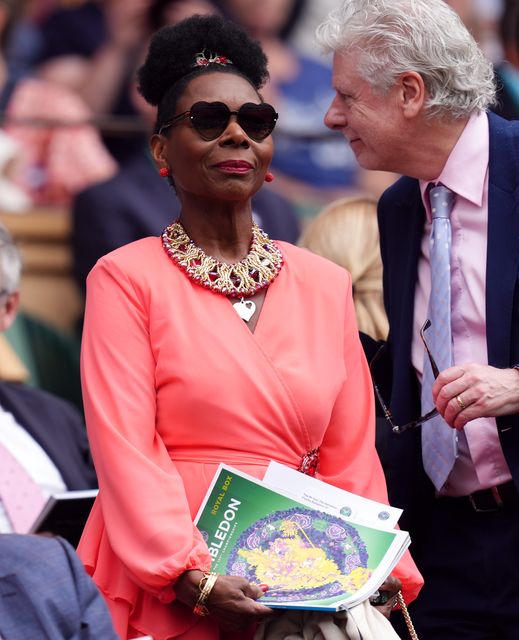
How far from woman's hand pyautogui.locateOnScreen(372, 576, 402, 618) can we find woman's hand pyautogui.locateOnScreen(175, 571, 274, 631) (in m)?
0.31

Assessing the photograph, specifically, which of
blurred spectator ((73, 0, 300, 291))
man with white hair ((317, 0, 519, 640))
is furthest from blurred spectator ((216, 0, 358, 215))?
man with white hair ((317, 0, 519, 640))

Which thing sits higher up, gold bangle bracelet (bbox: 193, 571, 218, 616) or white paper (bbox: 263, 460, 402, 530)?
white paper (bbox: 263, 460, 402, 530)

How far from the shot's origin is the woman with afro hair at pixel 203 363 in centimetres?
314

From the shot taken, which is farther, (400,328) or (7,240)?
(7,240)

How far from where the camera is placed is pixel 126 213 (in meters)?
6.56

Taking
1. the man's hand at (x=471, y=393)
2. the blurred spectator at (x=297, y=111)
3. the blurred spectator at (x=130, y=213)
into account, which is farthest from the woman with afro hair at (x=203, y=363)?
the blurred spectator at (x=297, y=111)

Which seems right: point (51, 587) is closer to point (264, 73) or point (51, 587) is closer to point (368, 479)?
point (368, 479)

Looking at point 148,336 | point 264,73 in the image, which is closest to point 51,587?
point 148,336

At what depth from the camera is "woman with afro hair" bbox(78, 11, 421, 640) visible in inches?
124

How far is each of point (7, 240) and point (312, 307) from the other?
2.00m

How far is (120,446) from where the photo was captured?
3168 mm

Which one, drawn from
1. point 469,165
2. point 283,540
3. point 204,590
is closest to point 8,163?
point 469,165

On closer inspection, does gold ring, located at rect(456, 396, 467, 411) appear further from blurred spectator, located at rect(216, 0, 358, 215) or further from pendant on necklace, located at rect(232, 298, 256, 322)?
blurred spectator, located at rect(216, 0, 358, 215)

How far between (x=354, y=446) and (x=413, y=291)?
0.60 metres
